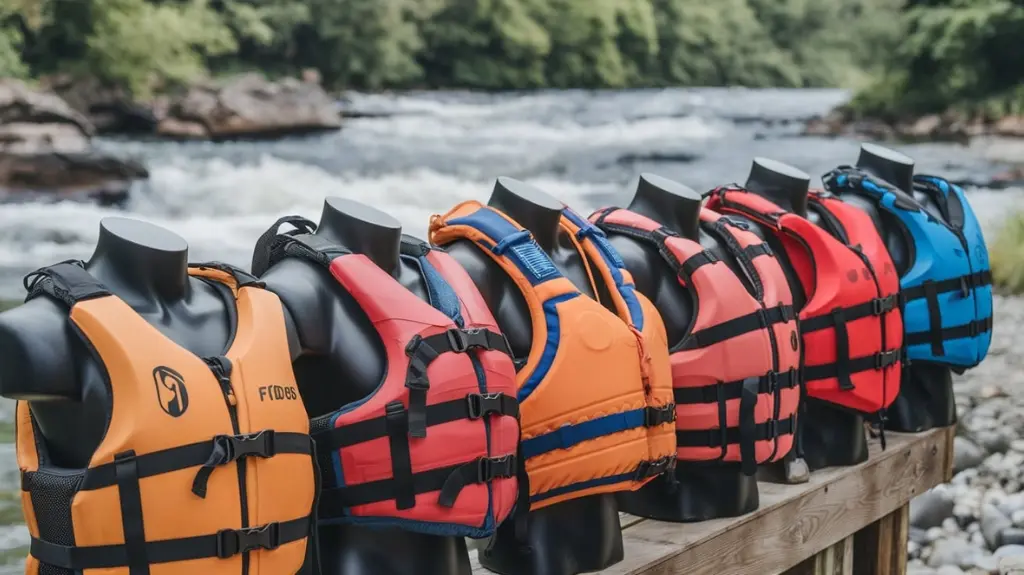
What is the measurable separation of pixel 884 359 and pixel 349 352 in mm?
1543

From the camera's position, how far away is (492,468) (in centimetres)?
175

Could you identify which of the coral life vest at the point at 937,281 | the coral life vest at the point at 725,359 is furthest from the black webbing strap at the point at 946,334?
the coral life vest at the point at 725,359

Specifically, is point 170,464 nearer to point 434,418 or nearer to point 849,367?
point 434,418

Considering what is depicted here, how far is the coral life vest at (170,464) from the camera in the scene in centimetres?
139

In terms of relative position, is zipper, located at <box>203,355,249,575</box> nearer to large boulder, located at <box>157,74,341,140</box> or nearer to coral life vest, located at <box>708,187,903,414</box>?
coral life vest, located at <box>708,187,903,414</box>

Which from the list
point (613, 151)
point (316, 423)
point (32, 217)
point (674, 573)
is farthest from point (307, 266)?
point (613, 151)

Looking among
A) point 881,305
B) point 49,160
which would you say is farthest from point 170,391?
point 49,160

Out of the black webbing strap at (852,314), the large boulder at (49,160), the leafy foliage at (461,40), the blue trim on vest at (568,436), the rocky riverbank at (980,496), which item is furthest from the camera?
the leafy foliage at (461,40)

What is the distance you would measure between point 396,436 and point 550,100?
22954 millimetres

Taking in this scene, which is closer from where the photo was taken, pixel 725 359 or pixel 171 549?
pixel 171 549

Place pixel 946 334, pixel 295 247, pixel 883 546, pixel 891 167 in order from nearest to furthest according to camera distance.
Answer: pixel 295 247
pixel 946 334
pixel 891 167
pixel 883 546

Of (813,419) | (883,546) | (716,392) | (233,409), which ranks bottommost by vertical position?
(883,546)

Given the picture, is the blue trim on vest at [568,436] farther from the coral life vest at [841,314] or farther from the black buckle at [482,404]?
the coral life vest at [841,314]

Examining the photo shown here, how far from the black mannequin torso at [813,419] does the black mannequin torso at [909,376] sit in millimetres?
267
